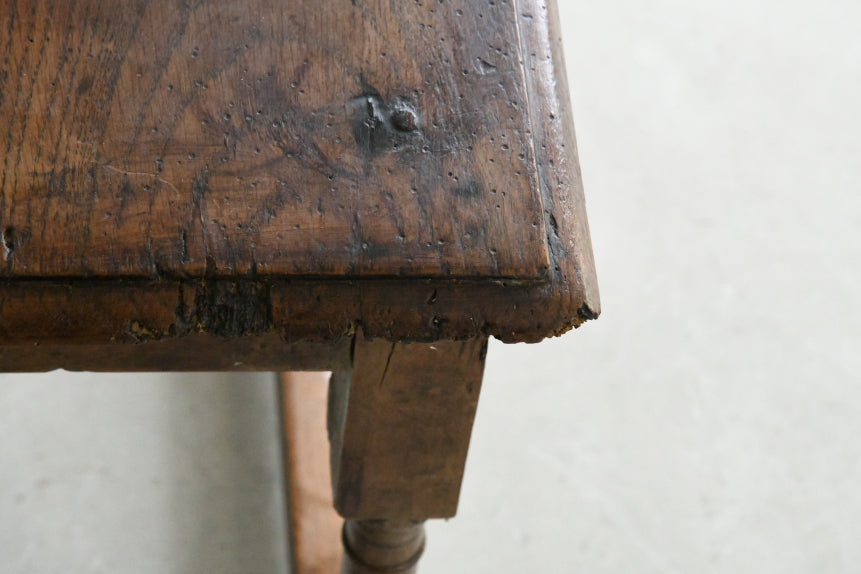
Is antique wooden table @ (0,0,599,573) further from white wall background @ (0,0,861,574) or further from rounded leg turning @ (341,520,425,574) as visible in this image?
white wall background @ (0,0,861,574)

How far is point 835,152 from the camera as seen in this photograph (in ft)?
6.10

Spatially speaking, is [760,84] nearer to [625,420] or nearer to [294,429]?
[625,420]

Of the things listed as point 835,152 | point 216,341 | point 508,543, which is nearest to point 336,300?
point 216,341

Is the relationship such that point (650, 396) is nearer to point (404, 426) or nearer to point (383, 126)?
point (404, 426)

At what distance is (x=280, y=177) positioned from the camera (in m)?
0.51

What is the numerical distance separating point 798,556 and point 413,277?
1.12 m

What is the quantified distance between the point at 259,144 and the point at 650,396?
3.69ft

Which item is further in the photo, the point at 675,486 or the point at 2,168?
the point at 675,486

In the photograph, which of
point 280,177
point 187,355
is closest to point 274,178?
point 280,177

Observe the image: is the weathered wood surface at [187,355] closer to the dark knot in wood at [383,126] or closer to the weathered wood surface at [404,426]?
the weathered wood surface at [404,426]

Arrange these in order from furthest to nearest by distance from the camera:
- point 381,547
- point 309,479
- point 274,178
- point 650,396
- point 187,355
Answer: point 650,396 < point 309,479 < point 381,547 < point 187,355 < point 274,178

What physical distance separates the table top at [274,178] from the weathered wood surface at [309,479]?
69 centimetres

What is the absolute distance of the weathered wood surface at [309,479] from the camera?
3.81 ft

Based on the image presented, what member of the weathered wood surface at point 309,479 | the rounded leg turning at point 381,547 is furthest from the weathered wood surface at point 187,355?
the weathered wood surface at point 309,479
